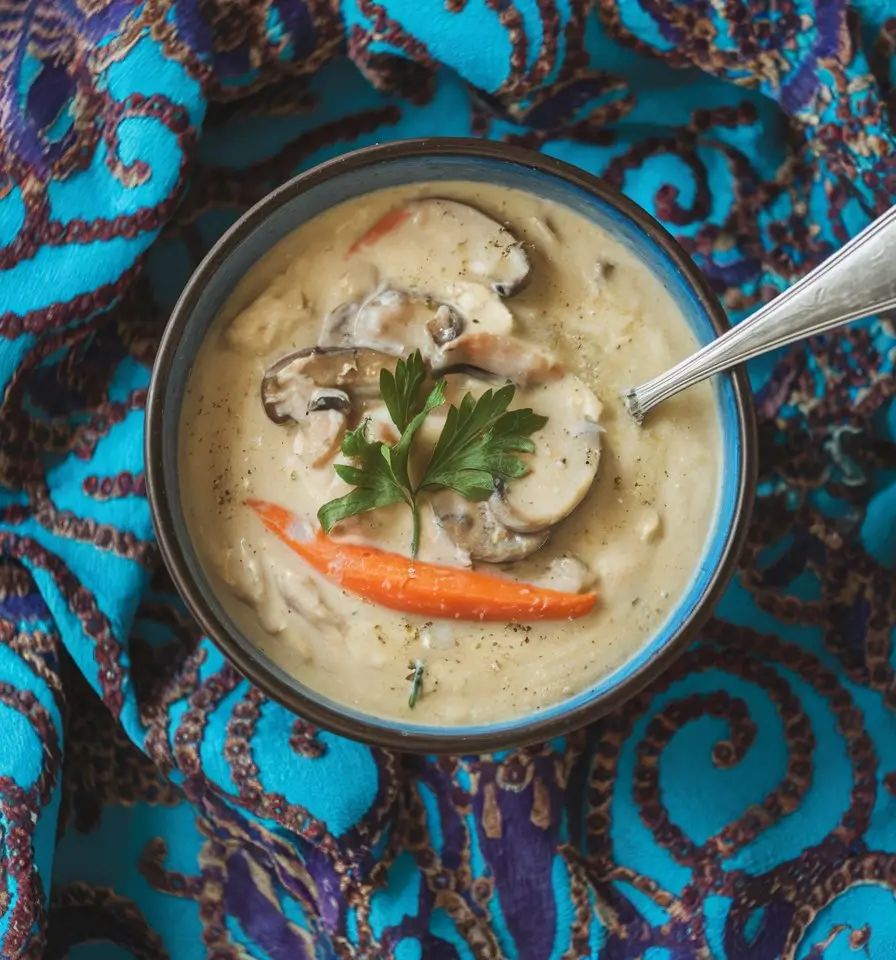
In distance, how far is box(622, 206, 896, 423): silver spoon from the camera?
5.26 ft

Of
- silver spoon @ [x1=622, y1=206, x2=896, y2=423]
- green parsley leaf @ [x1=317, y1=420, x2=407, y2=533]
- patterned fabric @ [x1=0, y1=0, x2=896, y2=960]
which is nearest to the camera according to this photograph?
silver spoon @ [x1=622, y1=206, x2=896, y2=423]

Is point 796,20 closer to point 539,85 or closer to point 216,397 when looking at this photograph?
point 539,85

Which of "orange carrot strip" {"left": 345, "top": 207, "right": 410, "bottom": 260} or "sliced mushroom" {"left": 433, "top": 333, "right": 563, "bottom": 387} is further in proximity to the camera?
"orange carrot strip" {"left": 345, "top": 207, "right": 410, "bottom": 260}

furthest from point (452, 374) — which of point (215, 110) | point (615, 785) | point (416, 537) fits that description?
point (615, 785)

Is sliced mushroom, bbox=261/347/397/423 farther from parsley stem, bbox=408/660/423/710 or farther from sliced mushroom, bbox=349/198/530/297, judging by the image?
parsley stem, bbox=408/660/423/710

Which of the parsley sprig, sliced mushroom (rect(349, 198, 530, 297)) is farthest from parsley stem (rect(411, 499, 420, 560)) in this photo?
sliced mushroom (rect(349, 198, 530, 297))

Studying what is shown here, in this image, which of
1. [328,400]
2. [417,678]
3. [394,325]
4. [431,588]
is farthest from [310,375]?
[417,678]

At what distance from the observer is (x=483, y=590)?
1.88 meters

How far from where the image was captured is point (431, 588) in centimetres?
188

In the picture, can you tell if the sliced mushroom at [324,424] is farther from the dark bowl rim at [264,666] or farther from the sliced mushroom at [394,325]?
the dark bowl rim at [264,666]

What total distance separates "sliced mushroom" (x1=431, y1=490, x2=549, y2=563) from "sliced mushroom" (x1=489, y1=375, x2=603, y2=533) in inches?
0.6

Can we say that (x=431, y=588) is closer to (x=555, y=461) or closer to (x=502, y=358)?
(x=555, y=461)

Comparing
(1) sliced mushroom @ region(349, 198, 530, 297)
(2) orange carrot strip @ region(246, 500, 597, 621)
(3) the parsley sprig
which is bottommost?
(2) orange carrot strip @ region(246, 500, 597, 621)

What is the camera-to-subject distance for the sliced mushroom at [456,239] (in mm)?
1918
